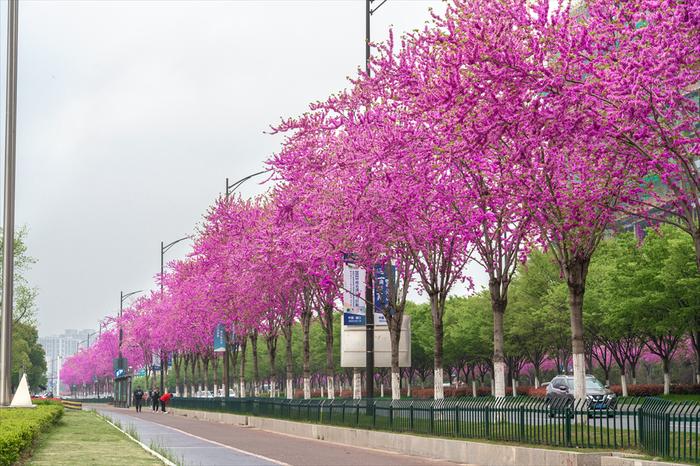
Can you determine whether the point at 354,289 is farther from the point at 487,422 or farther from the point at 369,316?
the point at 487,422

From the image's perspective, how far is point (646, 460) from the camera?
658 inches

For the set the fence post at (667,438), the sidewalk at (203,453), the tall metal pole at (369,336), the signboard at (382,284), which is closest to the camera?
the fence post at (667,438)

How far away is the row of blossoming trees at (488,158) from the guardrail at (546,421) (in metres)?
2.55

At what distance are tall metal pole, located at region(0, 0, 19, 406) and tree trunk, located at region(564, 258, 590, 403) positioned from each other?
43.9 feet

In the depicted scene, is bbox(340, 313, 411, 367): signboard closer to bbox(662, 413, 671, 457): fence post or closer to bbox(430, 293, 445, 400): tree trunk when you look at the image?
bbox(430, 293, 445, 400): tree trunk

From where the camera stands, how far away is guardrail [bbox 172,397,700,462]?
16.9 metres

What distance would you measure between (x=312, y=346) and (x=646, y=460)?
105 metres

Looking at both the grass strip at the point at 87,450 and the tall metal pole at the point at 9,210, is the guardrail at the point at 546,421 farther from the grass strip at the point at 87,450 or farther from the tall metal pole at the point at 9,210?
the tall metal pole at the point at 9,210

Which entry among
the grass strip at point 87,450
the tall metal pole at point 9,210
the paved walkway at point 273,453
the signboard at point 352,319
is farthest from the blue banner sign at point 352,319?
the tall metal pole at point 9,210

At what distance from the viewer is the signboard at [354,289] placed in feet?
122

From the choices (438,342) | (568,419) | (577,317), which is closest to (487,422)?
(568,419)

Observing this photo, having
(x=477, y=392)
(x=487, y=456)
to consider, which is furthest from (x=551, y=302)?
(x=487, y=456)

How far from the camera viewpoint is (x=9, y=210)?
28812 mm

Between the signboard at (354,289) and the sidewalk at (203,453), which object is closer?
the sidewalk at (203,453)
